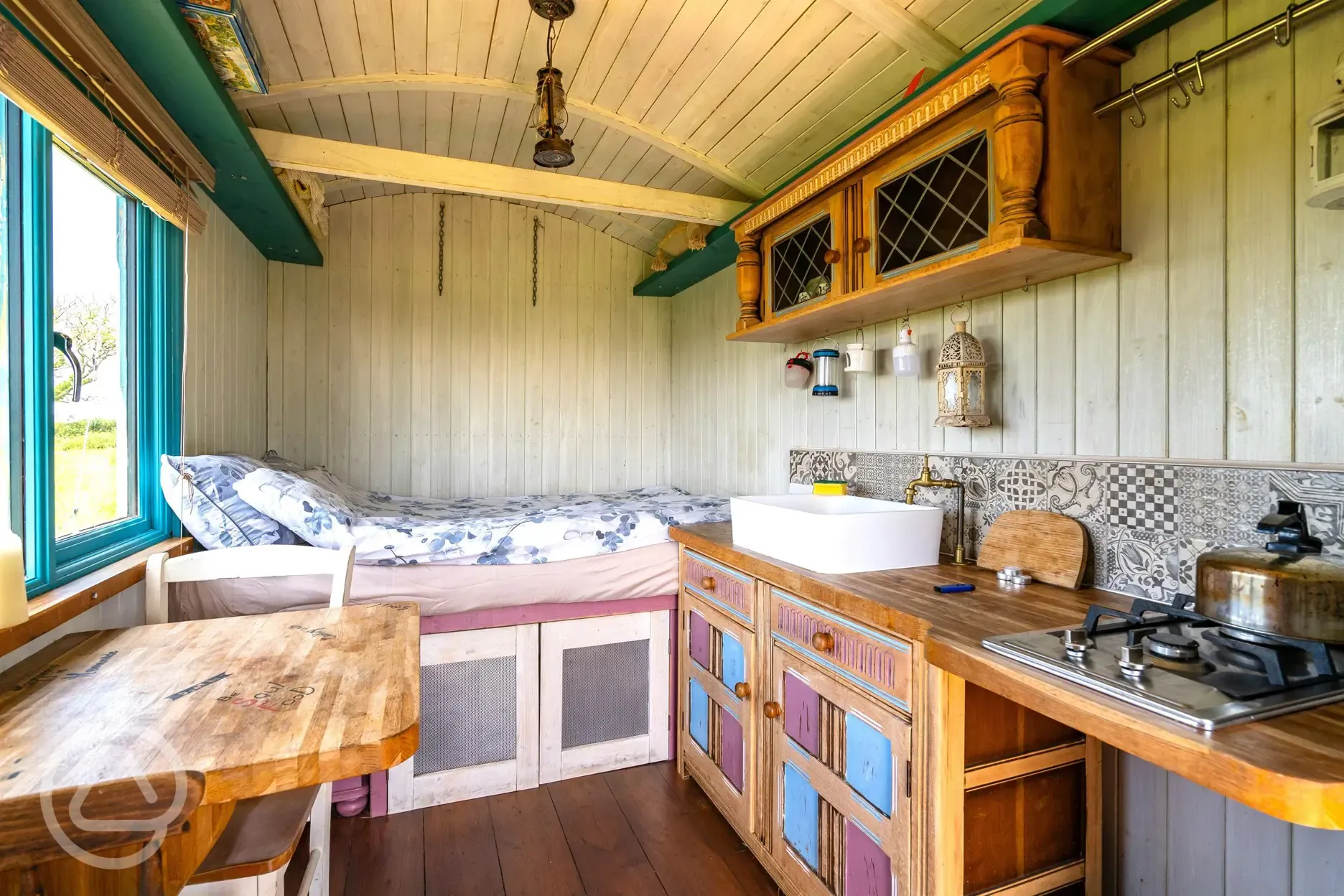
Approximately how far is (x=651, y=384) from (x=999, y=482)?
9.30 ft

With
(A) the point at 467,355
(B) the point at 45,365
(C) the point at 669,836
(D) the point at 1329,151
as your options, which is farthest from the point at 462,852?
(A) the point at 467,355

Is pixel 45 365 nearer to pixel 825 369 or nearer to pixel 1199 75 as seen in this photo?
pixel 825 369

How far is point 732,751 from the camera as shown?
1.96 m

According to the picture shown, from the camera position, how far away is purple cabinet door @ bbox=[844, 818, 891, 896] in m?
1.32

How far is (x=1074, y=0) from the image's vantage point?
1287mm

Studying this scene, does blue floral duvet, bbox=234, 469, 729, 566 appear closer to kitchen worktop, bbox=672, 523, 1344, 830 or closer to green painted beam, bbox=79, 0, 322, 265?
kitchen worktop, bbox=672, 523, 1344, 830

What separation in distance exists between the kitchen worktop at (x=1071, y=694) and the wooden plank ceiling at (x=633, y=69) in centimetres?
143

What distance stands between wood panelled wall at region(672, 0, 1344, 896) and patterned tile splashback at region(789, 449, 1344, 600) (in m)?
0.04

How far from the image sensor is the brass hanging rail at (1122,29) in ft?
3.93

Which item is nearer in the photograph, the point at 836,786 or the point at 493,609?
the point at 836,786

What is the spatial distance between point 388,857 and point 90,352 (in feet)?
5.16

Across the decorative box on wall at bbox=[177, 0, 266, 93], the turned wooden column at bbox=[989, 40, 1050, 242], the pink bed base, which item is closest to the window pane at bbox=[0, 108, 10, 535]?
the decorative box on wall at bbox=[177, 0, 266, 93]

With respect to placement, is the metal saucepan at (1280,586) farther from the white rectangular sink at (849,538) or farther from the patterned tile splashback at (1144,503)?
the white rectangular sink at (849,538)

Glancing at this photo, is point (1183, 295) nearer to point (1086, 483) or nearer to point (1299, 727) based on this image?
point (1086, 483)
